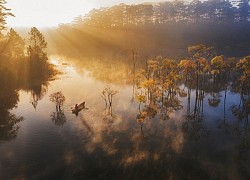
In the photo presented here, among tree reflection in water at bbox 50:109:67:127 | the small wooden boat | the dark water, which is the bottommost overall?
the dark water

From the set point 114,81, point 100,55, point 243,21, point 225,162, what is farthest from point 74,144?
point 243,21

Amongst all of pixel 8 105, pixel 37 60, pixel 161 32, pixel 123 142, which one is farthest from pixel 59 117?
pixel 161 32

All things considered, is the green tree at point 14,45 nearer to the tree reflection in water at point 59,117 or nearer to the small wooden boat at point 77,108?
the tree reflection in water at point 59,117

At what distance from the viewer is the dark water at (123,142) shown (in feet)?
121

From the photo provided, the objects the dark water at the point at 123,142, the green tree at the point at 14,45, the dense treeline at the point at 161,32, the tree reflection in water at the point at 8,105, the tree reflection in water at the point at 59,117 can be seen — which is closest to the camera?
the dark water at the point at 123,142

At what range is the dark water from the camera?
36.8 m

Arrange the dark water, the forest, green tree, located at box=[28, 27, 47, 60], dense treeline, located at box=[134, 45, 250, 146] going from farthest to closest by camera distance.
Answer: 1. green tree, located at box=[28, 27, 47, 60]
2. dense treeline, located at box=[134, 45, 250, 146]
3. the forest
4. the dark water

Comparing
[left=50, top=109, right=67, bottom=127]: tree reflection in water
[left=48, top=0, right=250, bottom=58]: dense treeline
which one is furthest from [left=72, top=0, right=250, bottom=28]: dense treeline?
[left=50, top=109, right=67, bottom=127]: tree reflection in water

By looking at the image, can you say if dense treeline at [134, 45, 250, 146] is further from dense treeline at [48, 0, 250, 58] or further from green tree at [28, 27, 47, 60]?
dense treeline at [48, 0, 250, 58]

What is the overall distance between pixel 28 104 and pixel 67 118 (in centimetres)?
1405

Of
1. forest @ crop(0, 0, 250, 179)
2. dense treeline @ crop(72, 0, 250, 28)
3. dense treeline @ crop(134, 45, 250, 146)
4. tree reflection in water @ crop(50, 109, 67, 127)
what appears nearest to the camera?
forest @ crop(0, 0, 250, 179)

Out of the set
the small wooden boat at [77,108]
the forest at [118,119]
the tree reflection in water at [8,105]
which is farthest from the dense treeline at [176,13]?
the small wooden boat at [77,108]

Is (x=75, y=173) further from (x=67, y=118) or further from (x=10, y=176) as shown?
(x=67, y=118)

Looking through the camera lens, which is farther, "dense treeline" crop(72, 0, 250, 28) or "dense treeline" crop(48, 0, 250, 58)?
"dense treeline" crop(72, 0, 250, 28)
